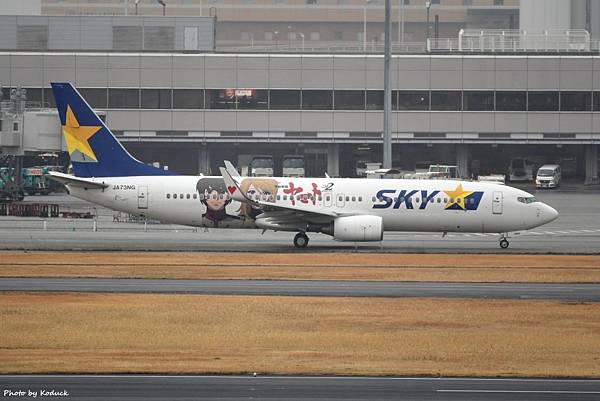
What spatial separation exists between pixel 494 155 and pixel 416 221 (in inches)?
1927

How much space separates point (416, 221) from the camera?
2135 inches

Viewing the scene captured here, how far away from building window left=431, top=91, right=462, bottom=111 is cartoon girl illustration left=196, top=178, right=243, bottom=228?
45197mm

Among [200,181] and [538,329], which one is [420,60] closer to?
[200,181]

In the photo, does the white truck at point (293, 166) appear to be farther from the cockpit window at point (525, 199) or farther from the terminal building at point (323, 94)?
the cockpit window at point (525, 199)

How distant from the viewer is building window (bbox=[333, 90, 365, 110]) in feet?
316

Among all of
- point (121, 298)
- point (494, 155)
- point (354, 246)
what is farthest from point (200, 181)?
point (494, 155)

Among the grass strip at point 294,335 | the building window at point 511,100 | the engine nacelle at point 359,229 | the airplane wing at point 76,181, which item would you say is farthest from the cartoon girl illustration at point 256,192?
the building window at point 511,100

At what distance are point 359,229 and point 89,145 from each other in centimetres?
1397

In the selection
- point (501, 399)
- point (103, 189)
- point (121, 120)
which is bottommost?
point (501, 399)

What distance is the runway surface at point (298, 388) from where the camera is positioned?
22484 millimetres

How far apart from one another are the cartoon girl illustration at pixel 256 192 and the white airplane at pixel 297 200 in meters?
0.05

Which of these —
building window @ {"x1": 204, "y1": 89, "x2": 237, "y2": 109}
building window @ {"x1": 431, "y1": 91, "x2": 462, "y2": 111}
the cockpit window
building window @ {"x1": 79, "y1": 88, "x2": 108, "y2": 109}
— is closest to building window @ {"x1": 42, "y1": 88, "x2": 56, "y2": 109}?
building window @ {"x1": 79, "y1": 88, "x2": 108, "y2": 109}

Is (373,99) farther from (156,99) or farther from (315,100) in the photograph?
(156,99)

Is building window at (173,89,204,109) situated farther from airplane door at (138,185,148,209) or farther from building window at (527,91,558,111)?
airplane door at (138,185,148,209)
